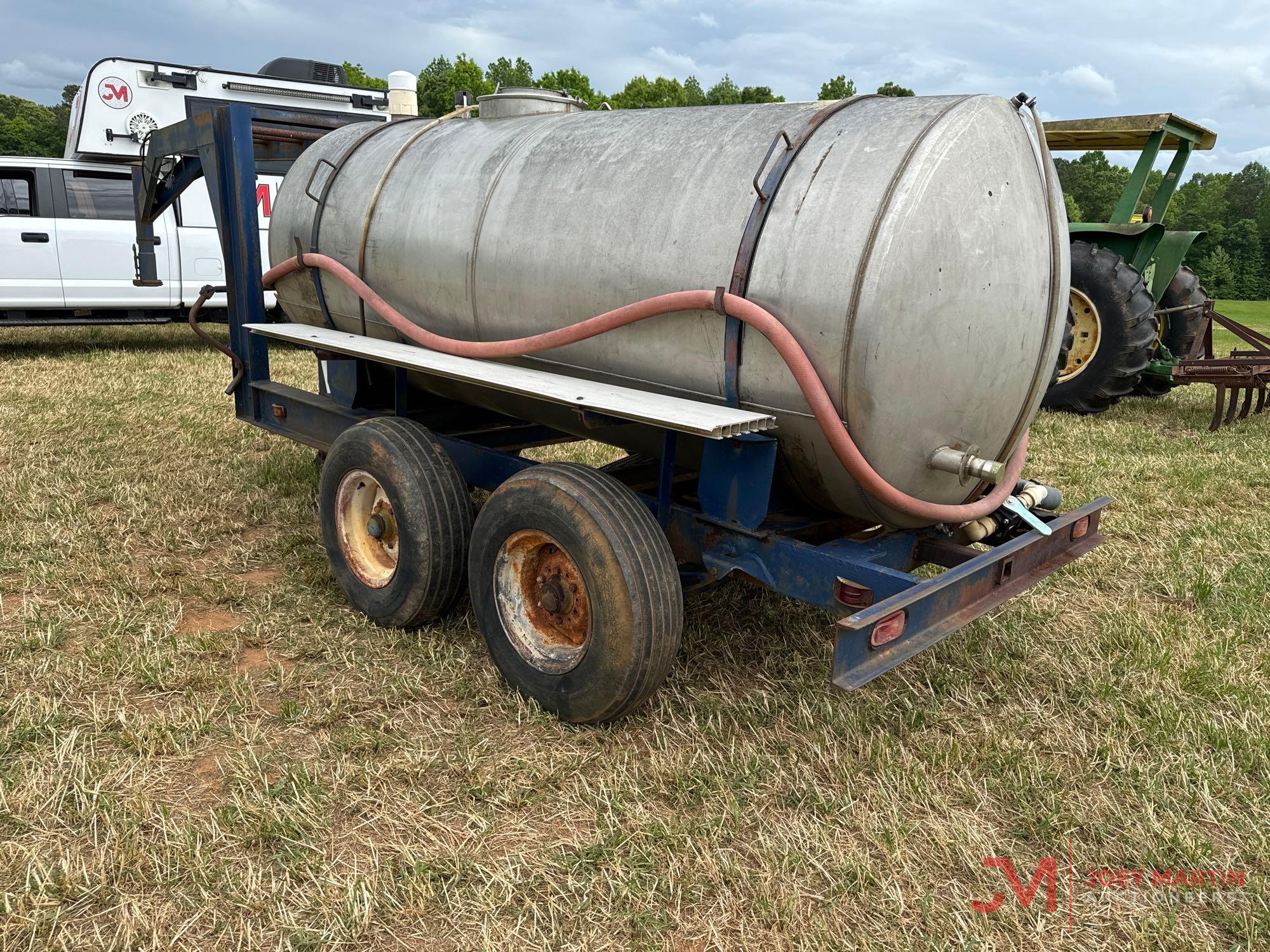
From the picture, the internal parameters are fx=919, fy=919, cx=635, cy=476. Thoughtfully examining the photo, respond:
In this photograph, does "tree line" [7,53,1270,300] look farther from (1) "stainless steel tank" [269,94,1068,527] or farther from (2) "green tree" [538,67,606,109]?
(1) "stainless steel tank" [269,94,1068,527]

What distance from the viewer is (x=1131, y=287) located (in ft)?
24.7

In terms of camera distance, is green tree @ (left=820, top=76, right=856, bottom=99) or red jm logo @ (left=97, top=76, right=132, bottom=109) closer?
red jm logo @ (left=97, top=76, right=132, bottom=109)

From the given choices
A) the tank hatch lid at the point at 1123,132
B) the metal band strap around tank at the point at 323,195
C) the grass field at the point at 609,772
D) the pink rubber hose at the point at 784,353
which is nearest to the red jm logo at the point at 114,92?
the metal band strap around tank at the point at 323,195

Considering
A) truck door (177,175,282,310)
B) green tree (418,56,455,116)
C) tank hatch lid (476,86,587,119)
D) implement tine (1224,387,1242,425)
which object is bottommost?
implement tine (1224,387,1242,425)

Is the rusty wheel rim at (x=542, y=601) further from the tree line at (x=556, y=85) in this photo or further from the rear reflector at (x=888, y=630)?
the tree line at (x=556, y=85)

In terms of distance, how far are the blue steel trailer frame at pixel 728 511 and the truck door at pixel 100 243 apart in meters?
5.74

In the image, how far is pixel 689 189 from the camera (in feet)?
9.99

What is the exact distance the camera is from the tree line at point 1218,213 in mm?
41375

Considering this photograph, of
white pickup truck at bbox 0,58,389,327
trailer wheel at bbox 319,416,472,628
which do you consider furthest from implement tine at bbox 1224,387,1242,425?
white pickup truck at bbox 0,58,389,327

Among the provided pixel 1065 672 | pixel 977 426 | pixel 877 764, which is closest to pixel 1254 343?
pixel 1065 672

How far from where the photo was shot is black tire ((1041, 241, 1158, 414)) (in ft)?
24.7

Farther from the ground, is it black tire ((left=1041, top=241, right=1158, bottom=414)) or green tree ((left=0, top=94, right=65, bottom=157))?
green tree ((left=0, top=94, right=65, bottom=157))

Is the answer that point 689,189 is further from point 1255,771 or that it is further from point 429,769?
point 1255,771

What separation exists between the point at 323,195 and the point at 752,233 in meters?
2.59
